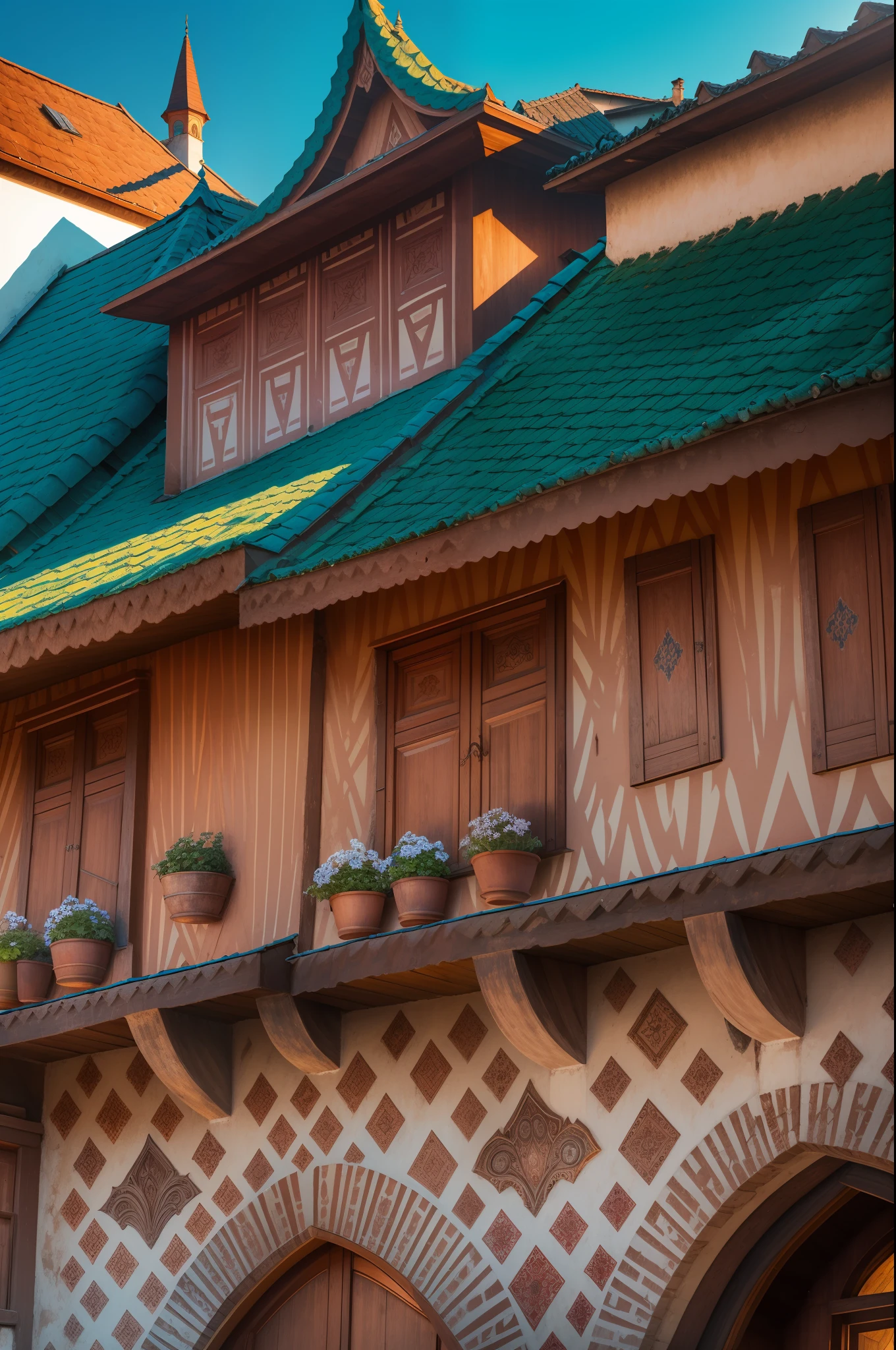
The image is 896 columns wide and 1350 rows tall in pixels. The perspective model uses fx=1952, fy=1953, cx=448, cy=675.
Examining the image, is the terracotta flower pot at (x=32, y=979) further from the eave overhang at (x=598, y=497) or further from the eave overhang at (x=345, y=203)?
the eave overhang at (x=345, y=203)

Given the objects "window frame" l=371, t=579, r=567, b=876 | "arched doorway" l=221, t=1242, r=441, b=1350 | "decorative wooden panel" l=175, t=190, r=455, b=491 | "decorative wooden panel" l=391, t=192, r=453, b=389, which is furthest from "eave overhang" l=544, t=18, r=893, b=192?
"arched doorway" l=221, t=1242, r=441, b=1350

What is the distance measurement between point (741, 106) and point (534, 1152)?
6.01m

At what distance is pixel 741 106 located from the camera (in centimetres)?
1130

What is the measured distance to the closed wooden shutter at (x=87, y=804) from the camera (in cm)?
1229

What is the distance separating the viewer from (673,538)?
9.92m

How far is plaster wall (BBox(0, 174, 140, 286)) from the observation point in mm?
18469

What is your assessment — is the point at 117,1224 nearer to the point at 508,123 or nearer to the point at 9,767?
the point at 9,767

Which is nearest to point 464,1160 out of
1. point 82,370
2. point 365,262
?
point 365,262

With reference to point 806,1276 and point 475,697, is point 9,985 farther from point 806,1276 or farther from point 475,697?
point 806,1276

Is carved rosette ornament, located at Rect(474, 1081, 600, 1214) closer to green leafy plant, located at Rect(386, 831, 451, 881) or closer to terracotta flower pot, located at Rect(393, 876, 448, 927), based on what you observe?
terracotta flower pot, located at Rect(393, 876, 448, 927)

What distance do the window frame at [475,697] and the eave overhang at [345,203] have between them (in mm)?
3458

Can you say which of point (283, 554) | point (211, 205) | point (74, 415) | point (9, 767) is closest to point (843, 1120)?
point (283, 554)

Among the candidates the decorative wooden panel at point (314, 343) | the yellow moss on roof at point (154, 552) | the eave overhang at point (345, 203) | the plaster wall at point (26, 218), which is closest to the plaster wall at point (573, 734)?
the yellow moss on roof at point (154, 552)

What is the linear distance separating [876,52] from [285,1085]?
21.6 ft
